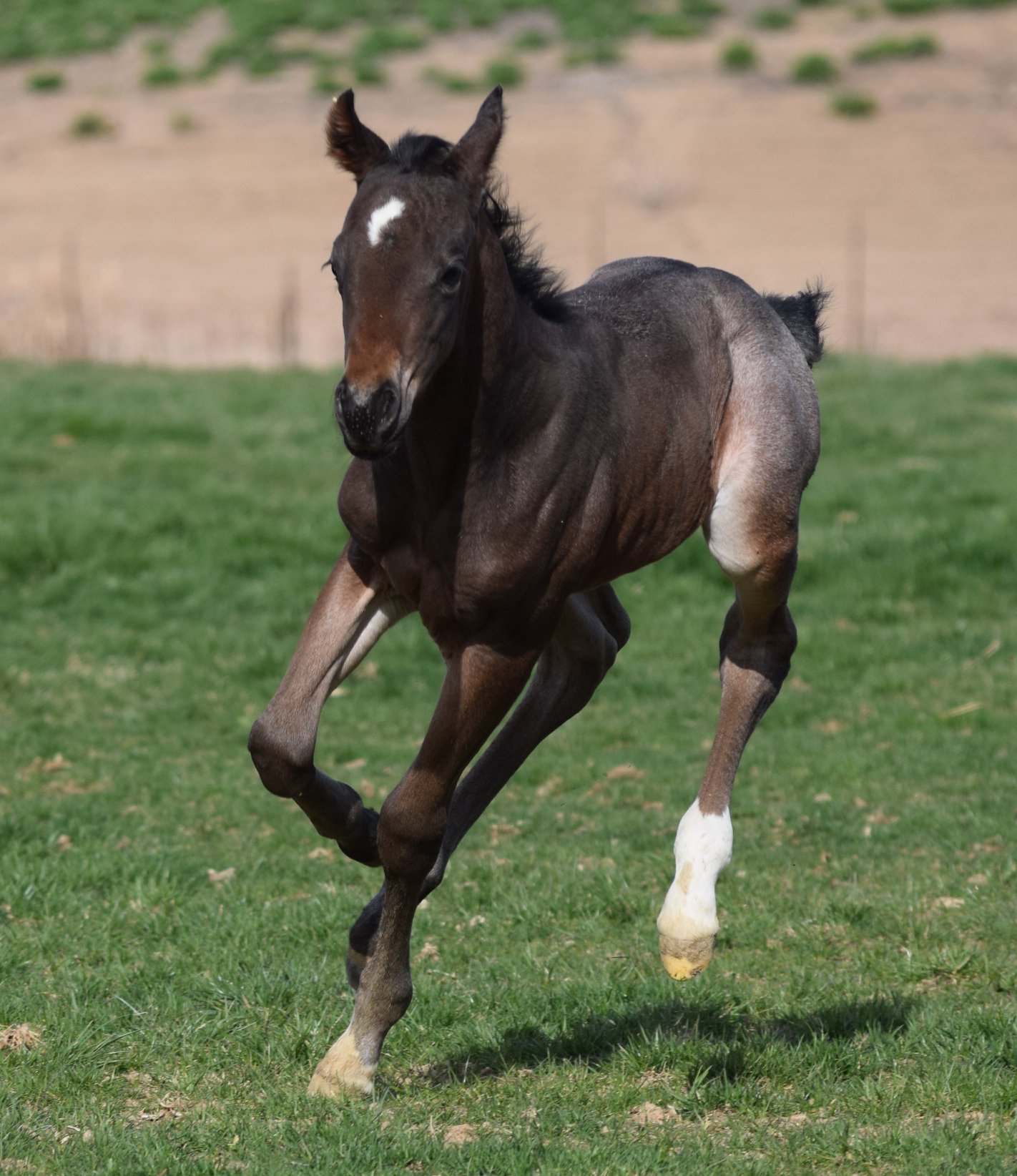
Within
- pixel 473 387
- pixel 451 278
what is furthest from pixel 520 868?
pixel 451 278

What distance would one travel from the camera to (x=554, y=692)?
5348 mm

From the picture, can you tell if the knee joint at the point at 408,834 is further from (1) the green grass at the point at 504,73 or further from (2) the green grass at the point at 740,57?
(2) the green grass at the point at 740,57

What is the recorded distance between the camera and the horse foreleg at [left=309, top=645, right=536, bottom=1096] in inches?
172

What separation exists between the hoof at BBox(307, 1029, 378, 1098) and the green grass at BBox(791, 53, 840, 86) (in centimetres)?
2994

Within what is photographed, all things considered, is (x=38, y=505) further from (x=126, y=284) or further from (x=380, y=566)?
(x=126, y=284)

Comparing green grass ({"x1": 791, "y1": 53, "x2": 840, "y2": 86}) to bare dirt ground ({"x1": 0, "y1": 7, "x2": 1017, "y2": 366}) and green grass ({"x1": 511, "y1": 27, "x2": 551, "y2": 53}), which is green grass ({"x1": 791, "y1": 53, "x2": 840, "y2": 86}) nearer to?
bare dirt ground ({"x1": 0, "y1": 7, "x2": 1017, "y2": 366})

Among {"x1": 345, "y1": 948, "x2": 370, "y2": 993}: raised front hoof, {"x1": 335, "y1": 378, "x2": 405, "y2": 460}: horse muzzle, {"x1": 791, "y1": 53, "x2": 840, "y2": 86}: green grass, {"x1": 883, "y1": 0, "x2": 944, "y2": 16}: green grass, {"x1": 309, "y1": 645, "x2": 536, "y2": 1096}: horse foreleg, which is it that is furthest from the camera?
{"x1": 883, "y1": 0, "x2": 944, "y2": 16}: green grass

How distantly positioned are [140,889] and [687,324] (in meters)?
3.17

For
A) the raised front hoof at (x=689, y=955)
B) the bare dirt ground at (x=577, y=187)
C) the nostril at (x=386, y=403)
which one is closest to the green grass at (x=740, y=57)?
the bare dirt ground at (x=577, y=187)

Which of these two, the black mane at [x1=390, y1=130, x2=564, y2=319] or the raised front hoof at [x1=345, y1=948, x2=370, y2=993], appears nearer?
the black mane at [x1=390, y1=130, x2=564, y2=319]

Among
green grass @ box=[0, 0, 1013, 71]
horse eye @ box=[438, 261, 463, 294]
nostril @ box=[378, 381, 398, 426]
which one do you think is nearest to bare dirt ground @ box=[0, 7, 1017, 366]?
green grass @ box=[0, 0, 1013, 71]

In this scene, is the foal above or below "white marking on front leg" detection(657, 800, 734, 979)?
above

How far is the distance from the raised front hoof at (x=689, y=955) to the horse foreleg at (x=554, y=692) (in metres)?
0.82

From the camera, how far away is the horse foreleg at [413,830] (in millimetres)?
4363
